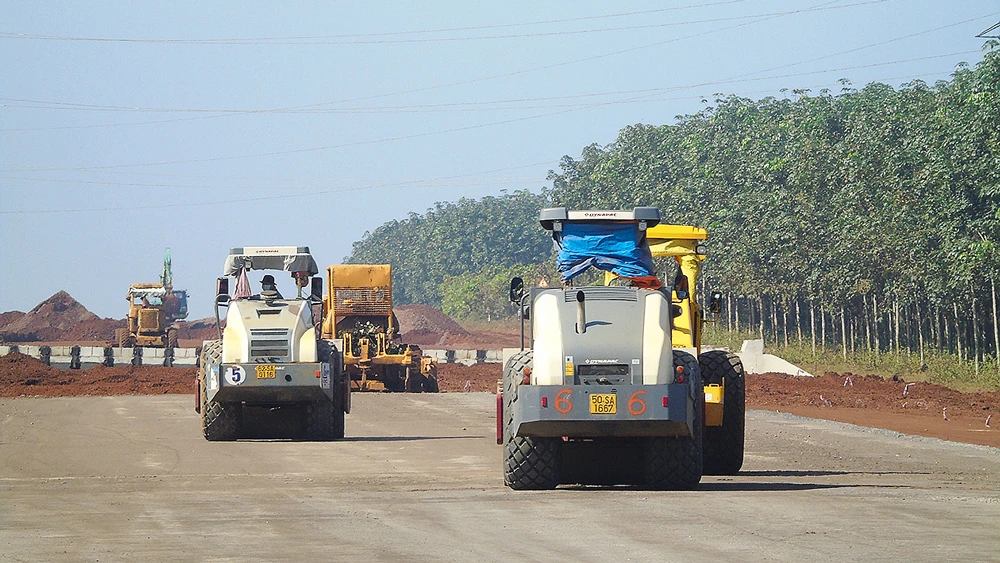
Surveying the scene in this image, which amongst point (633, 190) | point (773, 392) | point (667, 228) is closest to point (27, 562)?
point (667, 228)

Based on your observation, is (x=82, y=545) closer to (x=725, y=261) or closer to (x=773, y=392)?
(x=773, y=392)

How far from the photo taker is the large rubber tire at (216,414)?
2370cm

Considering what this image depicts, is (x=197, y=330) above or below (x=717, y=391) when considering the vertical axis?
above

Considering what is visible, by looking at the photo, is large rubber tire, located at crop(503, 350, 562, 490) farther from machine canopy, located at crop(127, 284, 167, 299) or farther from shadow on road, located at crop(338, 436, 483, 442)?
machine canopy, located at crop(127, 284, 167, 299)

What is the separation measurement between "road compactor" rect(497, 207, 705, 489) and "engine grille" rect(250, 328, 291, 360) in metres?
8.75

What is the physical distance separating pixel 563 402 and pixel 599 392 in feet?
1.28

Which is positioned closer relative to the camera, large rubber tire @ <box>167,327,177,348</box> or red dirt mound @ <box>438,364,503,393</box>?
red dirt mound @ <box>438,364,503,393</box>

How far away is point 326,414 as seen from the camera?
24.4 meters

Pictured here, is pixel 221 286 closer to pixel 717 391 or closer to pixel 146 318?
pixel 717 391

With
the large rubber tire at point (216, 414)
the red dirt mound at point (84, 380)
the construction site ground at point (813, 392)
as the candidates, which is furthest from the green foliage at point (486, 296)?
the large rubber tire at point (216, 414)

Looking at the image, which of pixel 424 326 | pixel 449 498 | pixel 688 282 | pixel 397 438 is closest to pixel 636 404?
pixel 449 498

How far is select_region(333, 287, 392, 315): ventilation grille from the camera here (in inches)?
1726

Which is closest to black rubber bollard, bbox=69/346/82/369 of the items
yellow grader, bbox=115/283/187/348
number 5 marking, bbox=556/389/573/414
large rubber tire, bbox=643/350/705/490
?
yellow grader, bbox=115/283/187/348

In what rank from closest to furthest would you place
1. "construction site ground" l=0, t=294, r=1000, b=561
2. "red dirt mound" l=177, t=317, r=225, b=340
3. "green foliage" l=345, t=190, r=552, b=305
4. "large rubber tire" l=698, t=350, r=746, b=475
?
"construction site ground" l=0, t=294, r=1000, b=561 → "large rubber tire" l=698, t=350, r=746, b=475 → "red dirt mound" l=177, t=317, r=225, b=340 → "green foliage" l=345, t=190, r=552, b=305
